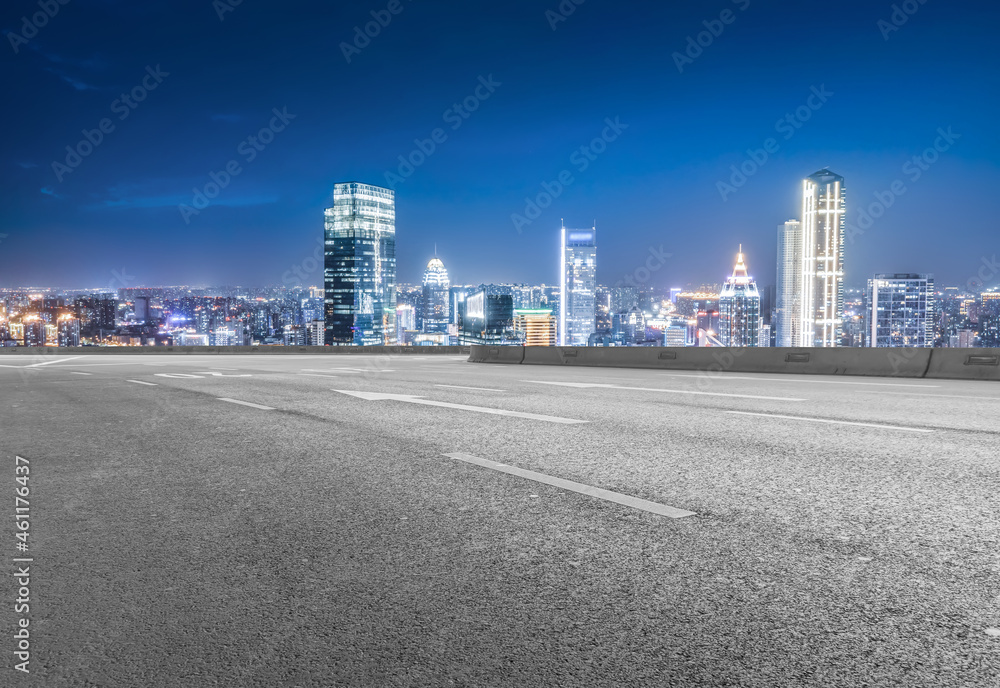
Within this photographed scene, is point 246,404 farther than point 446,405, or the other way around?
point 246,404

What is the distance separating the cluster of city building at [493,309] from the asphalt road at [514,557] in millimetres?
30393

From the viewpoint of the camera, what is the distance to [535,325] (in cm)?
11881

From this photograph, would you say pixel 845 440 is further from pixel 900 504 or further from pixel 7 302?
pixel 7 302

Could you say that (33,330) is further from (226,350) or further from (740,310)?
(740,310)

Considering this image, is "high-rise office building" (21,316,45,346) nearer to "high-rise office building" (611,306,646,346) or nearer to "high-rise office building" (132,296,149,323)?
"high-rise office building" (132,296,149,323)

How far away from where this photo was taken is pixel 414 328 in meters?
171

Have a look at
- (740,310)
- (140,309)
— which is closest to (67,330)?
(140,309)

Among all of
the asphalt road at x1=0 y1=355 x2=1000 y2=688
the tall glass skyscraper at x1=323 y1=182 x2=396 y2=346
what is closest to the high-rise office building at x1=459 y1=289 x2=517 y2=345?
the tall glass skyscraper at x1=323 y1=182 x2=396 y2=346

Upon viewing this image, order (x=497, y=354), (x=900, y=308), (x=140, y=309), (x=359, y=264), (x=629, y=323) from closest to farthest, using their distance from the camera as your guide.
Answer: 1. (x=497, y=354)
2. (x=900, y=308)
3. (x=140, y=309)
4. (x=629, y=323)
5. (x=359, y=264)

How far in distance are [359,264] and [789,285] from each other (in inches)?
3105

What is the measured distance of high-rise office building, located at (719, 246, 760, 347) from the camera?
112312 mm

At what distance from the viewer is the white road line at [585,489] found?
4305 millimetres

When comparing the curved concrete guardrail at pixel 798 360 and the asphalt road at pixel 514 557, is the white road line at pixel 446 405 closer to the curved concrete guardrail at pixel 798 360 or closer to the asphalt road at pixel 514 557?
the asphalt road at pixel 514 557

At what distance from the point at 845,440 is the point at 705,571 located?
4.18 metres
